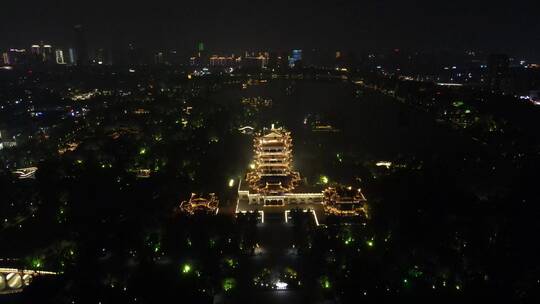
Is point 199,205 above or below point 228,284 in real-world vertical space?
above

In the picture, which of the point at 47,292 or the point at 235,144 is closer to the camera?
the point at 47,292

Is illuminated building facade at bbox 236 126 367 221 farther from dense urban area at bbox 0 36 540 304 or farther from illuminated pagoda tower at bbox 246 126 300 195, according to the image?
dense urban area at bbox 0 36 540 304

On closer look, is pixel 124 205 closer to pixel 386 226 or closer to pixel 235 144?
pixel 386 226

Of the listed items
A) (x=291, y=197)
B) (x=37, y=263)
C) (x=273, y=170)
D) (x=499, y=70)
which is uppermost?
(x=499, y=70)

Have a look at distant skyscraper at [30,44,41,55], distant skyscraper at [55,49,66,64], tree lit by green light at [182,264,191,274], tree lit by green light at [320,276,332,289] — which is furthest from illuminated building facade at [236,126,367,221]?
distant skyscraper at [30,44,41,55]

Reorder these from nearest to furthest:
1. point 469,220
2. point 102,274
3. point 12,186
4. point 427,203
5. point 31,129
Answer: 1. point 102,274
2. point 469,220
3. point 427,203
4. point 12,186
5. point 31,129

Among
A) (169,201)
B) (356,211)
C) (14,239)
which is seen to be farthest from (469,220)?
(14,239)

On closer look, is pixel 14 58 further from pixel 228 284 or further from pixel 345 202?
pixel 228 284

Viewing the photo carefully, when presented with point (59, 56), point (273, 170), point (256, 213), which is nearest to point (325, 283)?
point (256, 213)
